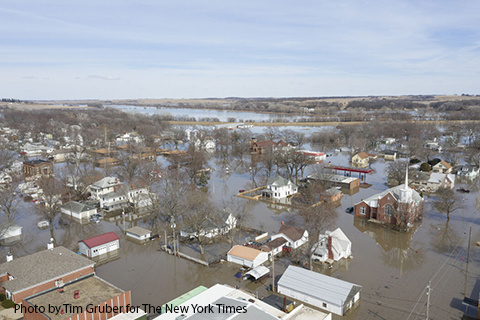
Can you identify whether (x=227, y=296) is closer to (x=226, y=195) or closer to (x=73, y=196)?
(x=226, y=195)

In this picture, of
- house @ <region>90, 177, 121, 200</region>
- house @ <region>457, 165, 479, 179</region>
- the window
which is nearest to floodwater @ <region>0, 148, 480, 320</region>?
the window

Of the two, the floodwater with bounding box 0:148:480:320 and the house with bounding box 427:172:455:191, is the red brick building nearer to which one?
the floodwater with bounding box 0:148:480:320

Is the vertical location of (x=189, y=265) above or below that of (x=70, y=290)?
below

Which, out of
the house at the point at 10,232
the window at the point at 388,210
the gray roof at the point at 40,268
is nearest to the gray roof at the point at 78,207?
the house at the point at 10,232

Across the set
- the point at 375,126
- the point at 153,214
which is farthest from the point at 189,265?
the point at 375,126

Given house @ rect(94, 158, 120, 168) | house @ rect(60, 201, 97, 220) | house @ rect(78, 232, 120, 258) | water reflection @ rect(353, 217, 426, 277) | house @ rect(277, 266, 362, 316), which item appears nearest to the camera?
house @ rect(277, 266, 362, 316)

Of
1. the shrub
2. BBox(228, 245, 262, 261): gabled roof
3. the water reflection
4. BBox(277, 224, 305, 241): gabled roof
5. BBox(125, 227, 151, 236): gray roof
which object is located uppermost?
BBox(277, 224, 305, 241): gabled roof
